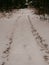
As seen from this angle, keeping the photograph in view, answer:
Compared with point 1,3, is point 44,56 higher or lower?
higher

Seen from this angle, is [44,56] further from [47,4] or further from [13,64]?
[47,4]

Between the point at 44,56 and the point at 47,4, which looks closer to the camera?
the point at 44,56

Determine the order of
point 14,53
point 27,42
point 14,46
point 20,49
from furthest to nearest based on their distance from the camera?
point 27,42 → point 14,46 → point 20,49 → point 14,53

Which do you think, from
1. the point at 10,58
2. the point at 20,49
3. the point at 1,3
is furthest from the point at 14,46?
the point at 1,3

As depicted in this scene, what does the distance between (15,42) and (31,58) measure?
3.23 m

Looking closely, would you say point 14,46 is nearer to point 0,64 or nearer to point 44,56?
point 44,56

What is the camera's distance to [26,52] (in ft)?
29.9

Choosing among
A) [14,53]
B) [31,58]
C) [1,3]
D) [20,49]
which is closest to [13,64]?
[31,58]

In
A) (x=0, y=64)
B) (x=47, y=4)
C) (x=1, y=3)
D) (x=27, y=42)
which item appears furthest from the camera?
(x=1, y=3)

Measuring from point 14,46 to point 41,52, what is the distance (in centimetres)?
156

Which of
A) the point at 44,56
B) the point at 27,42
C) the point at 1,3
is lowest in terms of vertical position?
the point at 1,3

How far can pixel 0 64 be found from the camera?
7.41m

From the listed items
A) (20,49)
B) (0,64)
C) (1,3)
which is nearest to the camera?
(0,64)

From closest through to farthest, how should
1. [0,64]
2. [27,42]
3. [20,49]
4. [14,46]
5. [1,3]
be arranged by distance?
[0,64]
[20,49]
[14,46]
[27,42]
[1,3]
